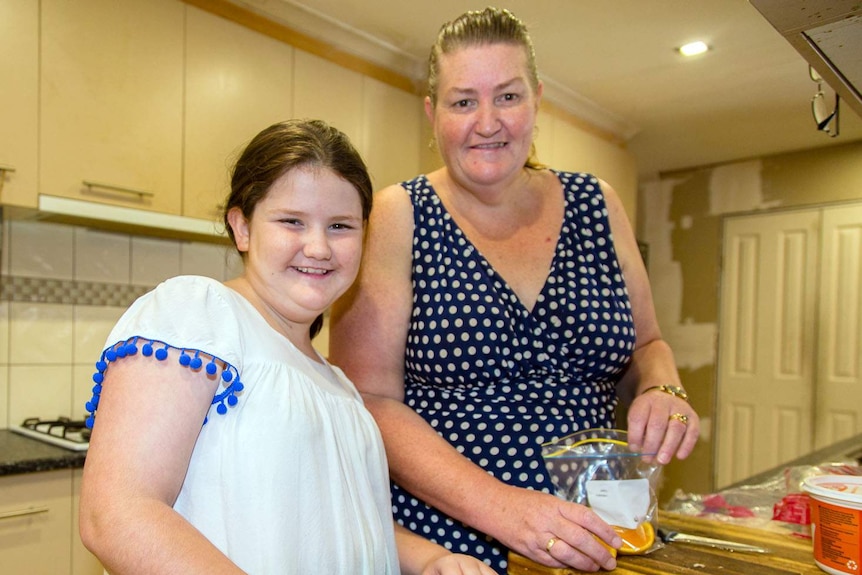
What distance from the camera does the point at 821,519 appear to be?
0.81m

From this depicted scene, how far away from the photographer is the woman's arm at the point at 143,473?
0.56m

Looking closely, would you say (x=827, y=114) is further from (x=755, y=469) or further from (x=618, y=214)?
(x=755, y=469)

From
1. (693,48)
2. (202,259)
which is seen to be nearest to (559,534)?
(202,259)

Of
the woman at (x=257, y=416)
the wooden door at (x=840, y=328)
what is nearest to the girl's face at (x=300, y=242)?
the woman at (x=257, y=416)

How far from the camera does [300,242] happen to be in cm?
79

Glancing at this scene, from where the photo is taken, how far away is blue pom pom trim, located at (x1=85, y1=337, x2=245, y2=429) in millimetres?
609

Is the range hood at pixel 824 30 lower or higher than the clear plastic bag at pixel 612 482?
higher

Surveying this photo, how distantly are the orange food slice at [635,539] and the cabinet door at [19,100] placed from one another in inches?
66.7

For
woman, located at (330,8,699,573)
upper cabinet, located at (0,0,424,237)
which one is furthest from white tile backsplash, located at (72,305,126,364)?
woman, located at (330,8,699,573)

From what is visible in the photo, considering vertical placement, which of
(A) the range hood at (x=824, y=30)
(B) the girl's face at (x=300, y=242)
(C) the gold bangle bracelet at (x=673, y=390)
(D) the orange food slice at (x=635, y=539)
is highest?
(A) the range hood at (x=824, y=30)

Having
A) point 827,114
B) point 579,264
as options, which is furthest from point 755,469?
point 579,264

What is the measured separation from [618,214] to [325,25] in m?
1.75

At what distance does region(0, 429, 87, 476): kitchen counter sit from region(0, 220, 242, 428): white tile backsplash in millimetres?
292

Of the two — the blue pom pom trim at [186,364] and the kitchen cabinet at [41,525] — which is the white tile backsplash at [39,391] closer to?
the kitchen cabinet at [41,525]
